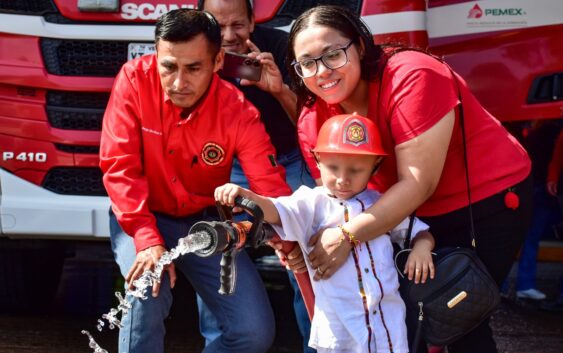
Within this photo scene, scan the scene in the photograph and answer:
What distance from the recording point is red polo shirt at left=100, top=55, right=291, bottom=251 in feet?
12.4

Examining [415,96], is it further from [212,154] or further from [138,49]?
[138,49]

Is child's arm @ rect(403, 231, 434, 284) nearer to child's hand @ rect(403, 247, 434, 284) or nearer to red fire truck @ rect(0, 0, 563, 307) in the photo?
child's hand @ rect(403, 247, 434, 284)

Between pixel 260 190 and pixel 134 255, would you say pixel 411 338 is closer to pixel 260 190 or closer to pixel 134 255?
pixel 260 190

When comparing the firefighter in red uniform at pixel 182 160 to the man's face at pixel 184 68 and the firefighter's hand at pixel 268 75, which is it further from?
the firefighter's hand at pixel 268 75

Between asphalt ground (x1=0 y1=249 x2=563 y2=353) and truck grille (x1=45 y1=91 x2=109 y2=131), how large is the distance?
4.01 ft

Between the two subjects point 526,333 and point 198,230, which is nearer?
point 198,230

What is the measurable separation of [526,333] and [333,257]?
3.01 m

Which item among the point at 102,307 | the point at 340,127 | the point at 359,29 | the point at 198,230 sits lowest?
the point at 102,307

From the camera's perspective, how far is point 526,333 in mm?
5977

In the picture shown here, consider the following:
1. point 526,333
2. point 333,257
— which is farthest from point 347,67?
point 526,333

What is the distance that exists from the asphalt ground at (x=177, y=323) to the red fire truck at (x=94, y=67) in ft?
2.16

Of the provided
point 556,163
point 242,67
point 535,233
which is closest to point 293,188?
point 242,67

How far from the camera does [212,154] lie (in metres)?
3.92

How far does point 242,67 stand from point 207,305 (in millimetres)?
1088
